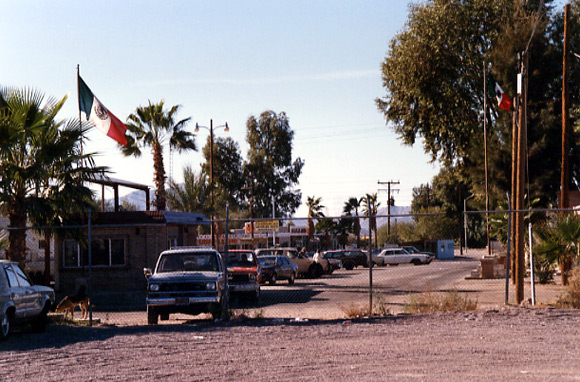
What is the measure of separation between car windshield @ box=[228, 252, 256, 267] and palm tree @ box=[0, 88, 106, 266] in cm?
575

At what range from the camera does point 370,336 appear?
13.3 meters

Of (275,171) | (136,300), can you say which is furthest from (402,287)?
(275,171)

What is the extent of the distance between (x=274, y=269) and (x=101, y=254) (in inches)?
292

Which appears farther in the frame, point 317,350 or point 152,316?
point 152,316

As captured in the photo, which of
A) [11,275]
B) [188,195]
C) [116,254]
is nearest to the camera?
[11,275]

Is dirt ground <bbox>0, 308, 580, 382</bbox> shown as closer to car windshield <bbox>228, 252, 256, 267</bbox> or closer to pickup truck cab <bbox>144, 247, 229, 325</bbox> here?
pickup truck cab <bbox>144, 247, 229, 325</bbox>

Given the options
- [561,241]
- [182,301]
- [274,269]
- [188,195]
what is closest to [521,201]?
[561,241]

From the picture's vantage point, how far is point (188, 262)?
17.4 metres

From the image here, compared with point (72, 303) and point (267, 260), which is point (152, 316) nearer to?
point (72, 303)

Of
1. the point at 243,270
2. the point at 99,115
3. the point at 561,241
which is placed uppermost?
the point at 99,115

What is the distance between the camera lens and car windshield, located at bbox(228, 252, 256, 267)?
80.2 ft

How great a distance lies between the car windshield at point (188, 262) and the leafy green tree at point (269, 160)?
5416cm

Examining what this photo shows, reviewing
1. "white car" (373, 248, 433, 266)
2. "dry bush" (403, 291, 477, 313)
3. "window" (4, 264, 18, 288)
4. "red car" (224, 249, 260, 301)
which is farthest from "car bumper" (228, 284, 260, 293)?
"white car" (373, 248, 433, 266)

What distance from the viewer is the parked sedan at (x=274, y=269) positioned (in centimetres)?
3194
